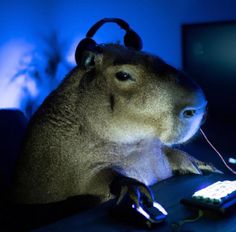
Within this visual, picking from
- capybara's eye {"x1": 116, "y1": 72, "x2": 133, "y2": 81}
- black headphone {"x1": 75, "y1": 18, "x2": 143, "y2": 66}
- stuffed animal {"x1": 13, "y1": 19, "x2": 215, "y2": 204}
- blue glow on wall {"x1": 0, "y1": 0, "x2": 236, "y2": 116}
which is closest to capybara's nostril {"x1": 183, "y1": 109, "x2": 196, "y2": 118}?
stuffed animal {"x1": 13, "y1": 19, "x2": 215, "y2": 204}

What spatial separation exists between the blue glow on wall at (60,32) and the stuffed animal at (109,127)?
1085 millimetres

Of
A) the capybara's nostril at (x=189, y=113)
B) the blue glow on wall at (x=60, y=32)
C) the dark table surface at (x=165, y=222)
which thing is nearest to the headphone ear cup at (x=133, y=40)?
the capybara's nostril at (x=189, y=113)

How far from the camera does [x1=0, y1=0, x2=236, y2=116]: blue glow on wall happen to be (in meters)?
2.16

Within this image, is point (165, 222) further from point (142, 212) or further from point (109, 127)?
point (109, 127)

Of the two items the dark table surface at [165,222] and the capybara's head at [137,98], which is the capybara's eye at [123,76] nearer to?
the capybara's head at [137,98]

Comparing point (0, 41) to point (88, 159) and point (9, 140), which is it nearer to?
point (9, 140)

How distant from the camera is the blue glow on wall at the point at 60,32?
216cm

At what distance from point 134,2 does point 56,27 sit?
507mm

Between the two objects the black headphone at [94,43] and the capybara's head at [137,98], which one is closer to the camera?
the capybara's head at [137,98]

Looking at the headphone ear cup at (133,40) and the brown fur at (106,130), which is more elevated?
the headphone ear cup at (133,40)

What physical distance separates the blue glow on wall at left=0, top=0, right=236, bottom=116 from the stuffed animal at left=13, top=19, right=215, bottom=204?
109cm

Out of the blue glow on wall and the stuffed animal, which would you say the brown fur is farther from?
the blue glow on wall

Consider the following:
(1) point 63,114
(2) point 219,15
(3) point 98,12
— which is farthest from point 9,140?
(2) point 219,15

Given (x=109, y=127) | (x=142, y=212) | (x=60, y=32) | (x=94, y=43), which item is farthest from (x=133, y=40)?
(x=60, y=32)
